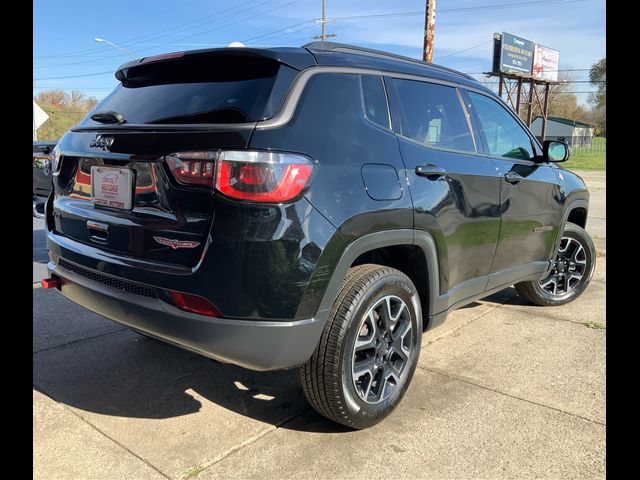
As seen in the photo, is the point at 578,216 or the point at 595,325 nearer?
the point at 595,325

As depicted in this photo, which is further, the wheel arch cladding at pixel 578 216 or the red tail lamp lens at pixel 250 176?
the wheel arch cladding at pixel 578 216

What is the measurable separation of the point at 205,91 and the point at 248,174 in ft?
2.21

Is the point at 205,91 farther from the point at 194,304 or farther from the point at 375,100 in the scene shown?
the point at 194,304

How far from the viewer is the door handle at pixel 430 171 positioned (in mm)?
2936

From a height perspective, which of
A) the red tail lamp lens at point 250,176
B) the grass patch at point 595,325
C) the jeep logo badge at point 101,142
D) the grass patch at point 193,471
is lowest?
the grass patch at point 193,471

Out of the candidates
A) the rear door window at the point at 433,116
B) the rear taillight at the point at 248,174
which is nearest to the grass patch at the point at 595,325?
the rear door window at the point at 433,116

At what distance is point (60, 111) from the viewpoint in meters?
64.4

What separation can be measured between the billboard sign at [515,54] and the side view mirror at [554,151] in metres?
27.1

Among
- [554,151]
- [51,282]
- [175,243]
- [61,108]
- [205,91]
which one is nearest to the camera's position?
[175,243]

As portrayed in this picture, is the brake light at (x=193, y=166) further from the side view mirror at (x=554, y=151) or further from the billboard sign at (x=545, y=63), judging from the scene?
the billboard sign at (x=545, y=63)

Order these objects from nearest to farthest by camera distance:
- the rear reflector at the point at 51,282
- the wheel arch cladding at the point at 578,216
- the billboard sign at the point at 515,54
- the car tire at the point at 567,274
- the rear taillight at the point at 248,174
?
the rear taillight at the point at 248,174 → the rear reflector at the point at 51,282 → the car tire at the point at 567,274 → the wheel arch cladding at the point at 578,216 → the billboard sign at the point at 515,54

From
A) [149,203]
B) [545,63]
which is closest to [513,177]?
[149,203]

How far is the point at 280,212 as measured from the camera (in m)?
2.21
